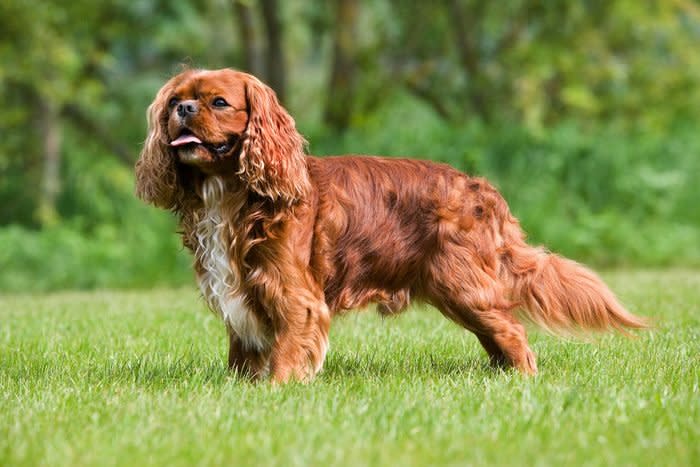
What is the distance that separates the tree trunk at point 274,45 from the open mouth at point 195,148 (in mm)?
9408

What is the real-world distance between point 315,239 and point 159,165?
2.68 ft

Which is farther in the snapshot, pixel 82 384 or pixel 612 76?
pixel 612 76

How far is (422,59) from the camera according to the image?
16.2 meters

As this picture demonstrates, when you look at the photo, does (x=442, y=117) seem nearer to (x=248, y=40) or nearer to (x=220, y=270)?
(x=248, y=40)

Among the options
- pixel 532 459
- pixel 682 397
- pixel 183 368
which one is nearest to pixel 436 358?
pixel 183 368

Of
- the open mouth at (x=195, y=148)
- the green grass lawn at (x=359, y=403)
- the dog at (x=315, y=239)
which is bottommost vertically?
the green grass lawn at (x=359, y=403)

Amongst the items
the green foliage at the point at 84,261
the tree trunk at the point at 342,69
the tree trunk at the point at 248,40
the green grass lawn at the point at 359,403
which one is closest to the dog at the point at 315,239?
the green grass lawn at the point at 359,403

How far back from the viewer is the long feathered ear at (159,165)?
5.05 metres

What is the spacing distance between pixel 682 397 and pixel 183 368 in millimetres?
2503

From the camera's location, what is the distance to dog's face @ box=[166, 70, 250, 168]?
15.9 feet

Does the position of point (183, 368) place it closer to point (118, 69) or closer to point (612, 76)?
point (612, 76)

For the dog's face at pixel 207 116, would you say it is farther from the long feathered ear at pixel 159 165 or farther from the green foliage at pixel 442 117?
the green foliage at pixel 442 117

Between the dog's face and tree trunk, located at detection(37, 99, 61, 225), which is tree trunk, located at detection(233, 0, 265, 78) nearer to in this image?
tree trunk, located at detection(37, 99, 61, 225)

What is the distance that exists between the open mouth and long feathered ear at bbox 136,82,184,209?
0.14 meters
